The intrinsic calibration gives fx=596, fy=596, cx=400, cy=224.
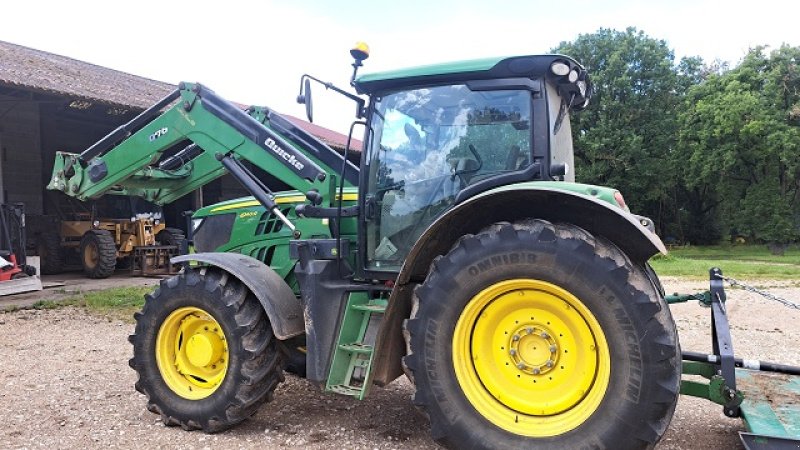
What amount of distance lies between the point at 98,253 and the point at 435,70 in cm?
1248

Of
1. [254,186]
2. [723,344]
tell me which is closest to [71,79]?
[254,186]

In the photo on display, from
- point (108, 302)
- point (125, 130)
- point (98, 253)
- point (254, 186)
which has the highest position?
point (125, 130)

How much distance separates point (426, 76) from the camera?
3.73m

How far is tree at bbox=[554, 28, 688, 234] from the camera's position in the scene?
30094mm

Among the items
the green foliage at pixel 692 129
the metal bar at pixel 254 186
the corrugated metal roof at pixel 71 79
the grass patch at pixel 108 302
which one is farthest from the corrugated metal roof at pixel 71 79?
the green foliage at pixel 692 129

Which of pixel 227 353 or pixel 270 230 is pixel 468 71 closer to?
pixel 270 230

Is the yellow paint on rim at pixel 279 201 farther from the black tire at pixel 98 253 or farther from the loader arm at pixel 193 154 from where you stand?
the black tire at pixel 98 253

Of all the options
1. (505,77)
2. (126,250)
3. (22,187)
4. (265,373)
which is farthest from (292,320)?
(22,187)

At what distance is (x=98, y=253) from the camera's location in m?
13.8

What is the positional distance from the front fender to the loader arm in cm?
65

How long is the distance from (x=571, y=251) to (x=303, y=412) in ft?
8.14

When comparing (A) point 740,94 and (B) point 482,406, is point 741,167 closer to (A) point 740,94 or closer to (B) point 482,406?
(A) point 740,94

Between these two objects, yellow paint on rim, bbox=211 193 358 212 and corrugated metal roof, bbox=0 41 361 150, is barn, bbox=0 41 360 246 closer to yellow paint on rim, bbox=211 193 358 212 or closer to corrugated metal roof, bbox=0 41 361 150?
corrugated metal roof, bbox=0 41 361 150

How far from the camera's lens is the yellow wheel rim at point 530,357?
304 cm
